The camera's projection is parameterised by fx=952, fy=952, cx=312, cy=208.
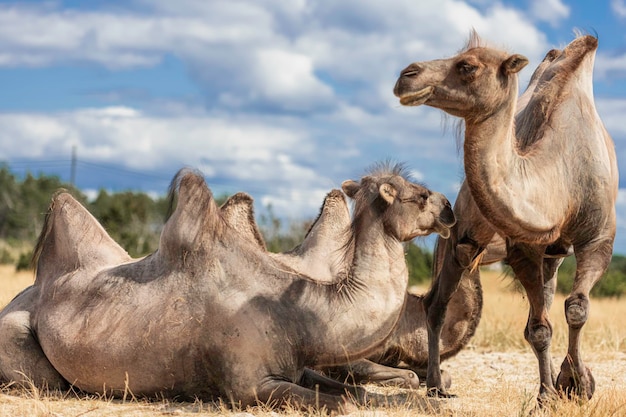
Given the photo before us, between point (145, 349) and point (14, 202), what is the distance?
196 ft

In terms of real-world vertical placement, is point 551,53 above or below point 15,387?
above

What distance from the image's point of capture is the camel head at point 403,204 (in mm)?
6867

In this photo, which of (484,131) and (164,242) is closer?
(484,131)

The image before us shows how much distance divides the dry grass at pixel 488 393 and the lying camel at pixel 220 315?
193 millimetres

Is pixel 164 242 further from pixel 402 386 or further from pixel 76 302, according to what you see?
pixel 402 386

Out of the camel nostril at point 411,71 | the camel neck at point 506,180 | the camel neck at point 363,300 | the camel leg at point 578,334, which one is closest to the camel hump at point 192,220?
the camel neck at point 363,300

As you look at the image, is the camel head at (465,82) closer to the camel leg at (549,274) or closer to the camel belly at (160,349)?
the camel belly at (160,349)

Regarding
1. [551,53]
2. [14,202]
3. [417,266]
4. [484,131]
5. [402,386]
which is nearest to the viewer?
[484,131]

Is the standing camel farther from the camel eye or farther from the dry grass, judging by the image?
the dry grass

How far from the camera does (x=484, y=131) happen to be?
6.52 m

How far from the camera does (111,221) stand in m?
35.3

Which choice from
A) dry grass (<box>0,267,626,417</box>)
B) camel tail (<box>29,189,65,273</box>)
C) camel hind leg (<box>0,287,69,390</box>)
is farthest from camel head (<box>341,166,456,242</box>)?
camel hind leg (<box>0,287,69,390</box>)

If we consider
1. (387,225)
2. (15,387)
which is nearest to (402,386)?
(387,225)

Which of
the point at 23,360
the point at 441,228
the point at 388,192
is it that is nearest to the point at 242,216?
the point at 388,192
